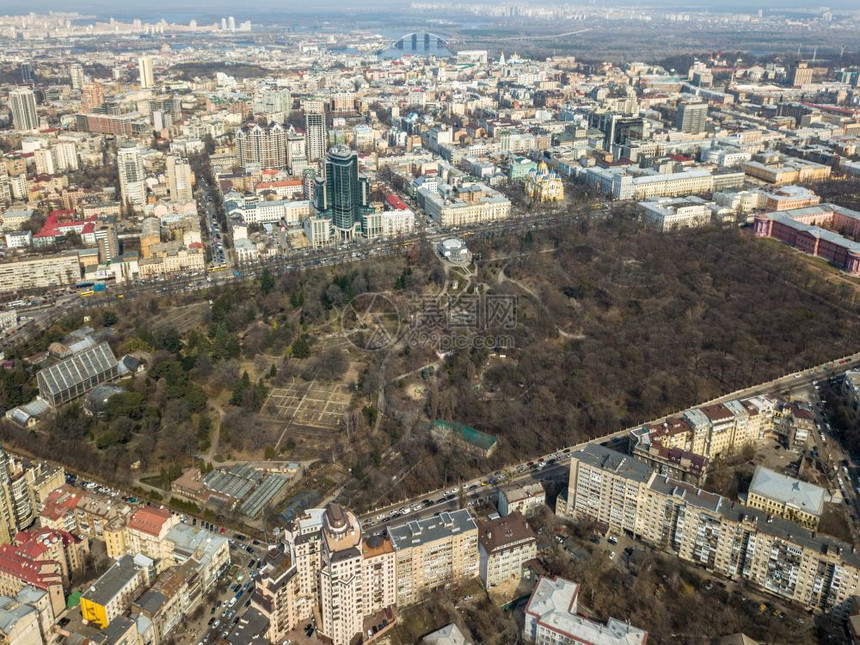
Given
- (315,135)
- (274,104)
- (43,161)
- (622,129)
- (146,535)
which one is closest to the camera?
(146,535)

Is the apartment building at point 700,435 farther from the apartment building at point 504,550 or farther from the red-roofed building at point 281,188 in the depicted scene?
the red-roofed building at point 281,188

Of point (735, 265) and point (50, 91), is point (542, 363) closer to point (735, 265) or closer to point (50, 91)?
point (735, 265)

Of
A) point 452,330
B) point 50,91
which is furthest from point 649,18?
point 452,330

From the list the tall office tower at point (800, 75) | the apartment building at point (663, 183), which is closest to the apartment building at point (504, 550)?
the apartment building at point (663, 183)

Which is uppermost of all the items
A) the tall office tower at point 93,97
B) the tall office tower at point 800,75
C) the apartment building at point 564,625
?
the tall office tower at point 800,75

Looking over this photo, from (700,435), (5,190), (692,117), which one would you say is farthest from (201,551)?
(692,117)

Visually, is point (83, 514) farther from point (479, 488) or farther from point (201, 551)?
point (479, 488)

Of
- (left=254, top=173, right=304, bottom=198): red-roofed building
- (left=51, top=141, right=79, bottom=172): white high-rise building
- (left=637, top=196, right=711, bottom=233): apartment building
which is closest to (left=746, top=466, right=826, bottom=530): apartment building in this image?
(left=637, top=196, right=711, bottom=233): apartment building
